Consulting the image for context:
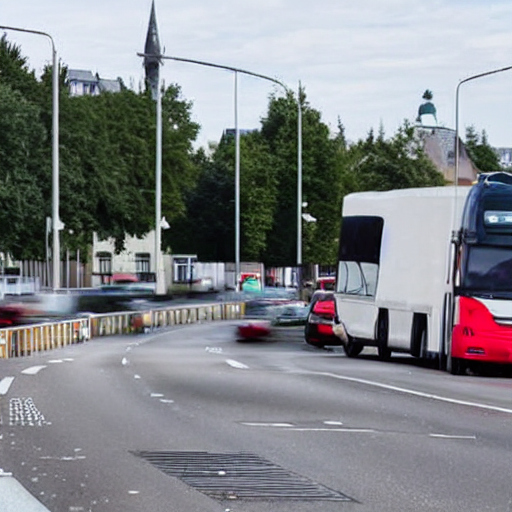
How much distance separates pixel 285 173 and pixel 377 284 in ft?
229

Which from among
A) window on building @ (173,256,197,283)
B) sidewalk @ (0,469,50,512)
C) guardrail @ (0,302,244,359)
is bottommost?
guardrail @ (0,302,244,359)

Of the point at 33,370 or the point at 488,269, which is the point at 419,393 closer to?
the point at 488,269

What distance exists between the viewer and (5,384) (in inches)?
774

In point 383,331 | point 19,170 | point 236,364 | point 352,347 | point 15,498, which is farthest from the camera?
point 19,170

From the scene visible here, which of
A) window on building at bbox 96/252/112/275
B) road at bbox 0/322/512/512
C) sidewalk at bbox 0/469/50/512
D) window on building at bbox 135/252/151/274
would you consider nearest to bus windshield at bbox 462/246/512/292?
road at bbox 0/322/512/512

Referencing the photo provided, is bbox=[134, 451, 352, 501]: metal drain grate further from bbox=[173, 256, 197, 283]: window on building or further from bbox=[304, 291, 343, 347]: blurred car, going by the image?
bbox=[173, 256, 197, 283]: window on building

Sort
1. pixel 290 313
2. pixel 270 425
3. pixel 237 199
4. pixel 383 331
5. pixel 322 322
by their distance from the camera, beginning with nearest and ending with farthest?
pixel 270 425
pixel 383 331
pixel 322 322
pixel 290 313
pixel 237 199

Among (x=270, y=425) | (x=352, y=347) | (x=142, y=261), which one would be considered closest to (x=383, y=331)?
(x=352, y=347)

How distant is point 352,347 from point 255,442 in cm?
1927

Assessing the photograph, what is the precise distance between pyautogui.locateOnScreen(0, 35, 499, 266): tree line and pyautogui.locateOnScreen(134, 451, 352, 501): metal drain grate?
58533 millimetres

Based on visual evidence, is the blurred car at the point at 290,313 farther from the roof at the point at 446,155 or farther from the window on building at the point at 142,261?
the roof at the point at 446,155

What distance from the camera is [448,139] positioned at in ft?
510

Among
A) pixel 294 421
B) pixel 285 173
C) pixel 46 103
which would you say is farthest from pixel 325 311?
pixel 285 173

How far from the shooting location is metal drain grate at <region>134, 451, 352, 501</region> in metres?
9.17
